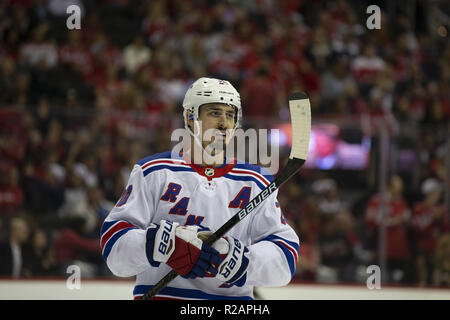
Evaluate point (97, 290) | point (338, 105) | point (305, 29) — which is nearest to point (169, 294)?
point (97, 290)

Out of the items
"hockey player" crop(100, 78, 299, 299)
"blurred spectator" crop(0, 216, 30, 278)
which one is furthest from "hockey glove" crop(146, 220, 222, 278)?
"blurred spectator" crop(0, 216, 30, 278)

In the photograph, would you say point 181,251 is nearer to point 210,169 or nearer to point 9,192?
point 210,169

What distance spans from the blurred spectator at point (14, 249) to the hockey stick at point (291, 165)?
123 inches

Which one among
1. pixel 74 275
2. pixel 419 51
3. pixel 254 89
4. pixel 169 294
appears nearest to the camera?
pixel 169 294

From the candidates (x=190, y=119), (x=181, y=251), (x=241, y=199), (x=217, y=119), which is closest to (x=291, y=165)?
(x=241, y=199)

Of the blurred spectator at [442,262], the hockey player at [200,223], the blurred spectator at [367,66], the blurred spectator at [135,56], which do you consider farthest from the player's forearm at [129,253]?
the blurred spectator at [367,66]

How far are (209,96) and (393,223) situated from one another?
3639mm

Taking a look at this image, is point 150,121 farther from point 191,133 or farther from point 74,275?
point 191,133

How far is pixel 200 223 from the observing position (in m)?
2.46

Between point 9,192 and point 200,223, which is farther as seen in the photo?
point 9,192

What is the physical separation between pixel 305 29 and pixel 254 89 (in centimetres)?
296

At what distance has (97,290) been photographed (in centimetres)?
466

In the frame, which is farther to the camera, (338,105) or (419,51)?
(419,51)

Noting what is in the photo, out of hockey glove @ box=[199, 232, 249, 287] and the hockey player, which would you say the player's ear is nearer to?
the hockey player
